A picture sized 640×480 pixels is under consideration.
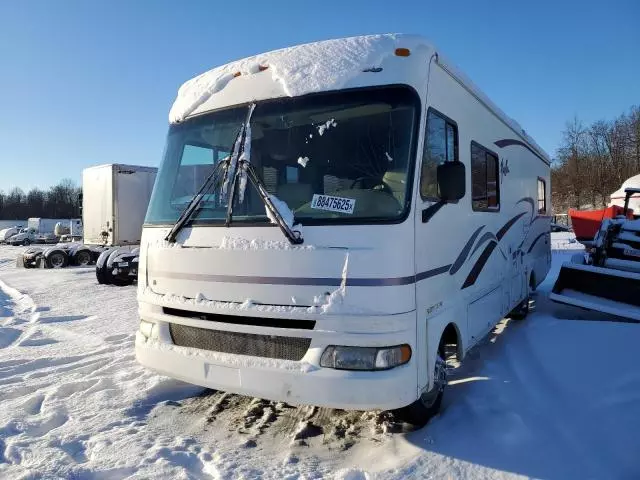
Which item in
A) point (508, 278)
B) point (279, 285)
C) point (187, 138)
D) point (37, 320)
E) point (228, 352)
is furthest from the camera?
point (37, 320)

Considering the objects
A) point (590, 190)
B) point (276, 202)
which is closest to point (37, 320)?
point (276, 202)

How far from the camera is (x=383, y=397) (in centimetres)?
321

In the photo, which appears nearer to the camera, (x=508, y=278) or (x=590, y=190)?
(x=508, y=278)

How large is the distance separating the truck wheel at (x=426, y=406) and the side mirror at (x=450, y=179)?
4.24 ft

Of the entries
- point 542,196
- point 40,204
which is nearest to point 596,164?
point 542,196

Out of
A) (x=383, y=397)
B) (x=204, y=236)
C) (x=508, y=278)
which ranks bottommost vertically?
(x=383, y=397)

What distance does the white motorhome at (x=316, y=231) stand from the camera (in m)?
3.25

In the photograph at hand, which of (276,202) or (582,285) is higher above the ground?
(276,202)

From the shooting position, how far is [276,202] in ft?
11.6

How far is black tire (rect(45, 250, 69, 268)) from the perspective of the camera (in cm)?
2115

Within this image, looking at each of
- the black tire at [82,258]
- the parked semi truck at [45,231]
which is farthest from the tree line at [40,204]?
the black tire at [82,258]

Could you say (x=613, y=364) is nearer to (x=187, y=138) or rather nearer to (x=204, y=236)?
(x=204, y=236)

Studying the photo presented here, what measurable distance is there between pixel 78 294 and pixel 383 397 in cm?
1056

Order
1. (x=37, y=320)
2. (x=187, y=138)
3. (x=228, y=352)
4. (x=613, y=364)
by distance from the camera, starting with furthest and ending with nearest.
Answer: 1. (x=37, y=320)
2. (x=613, y=364)
3. (x=187, y=138)
4. (x=228, y=352)
